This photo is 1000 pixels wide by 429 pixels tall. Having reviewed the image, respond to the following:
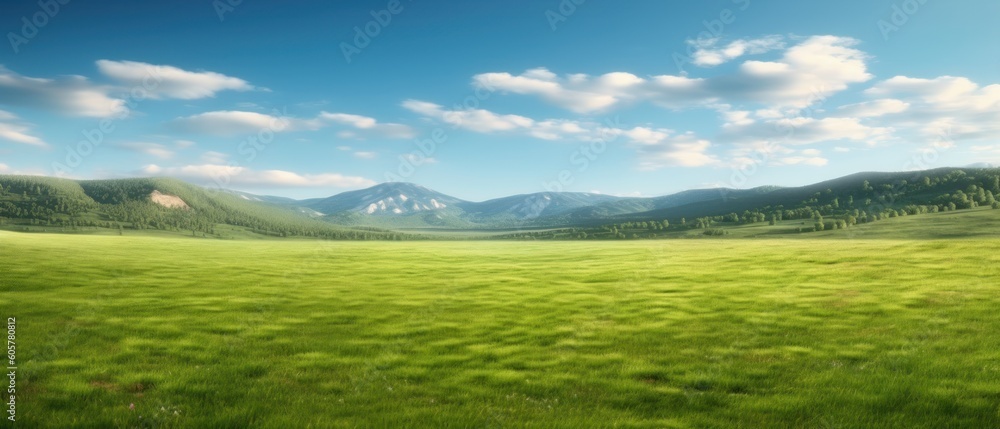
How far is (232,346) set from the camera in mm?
17469

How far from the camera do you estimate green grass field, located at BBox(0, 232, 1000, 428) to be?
1073 centimetres

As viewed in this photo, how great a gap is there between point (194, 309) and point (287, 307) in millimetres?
4496

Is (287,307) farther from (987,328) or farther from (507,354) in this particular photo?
(987,328)

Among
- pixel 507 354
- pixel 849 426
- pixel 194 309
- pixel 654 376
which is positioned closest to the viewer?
pixel 849 426

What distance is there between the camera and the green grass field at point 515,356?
35.2 feet

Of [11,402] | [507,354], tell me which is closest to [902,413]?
[507,354]

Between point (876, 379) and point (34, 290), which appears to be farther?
point (34, 290)

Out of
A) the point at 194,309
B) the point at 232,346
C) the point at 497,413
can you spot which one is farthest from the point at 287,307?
the point at 497,413

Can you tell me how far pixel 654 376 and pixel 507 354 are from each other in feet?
16.0

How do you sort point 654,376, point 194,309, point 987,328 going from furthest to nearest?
point 194,309, point 987,328, point 654,376

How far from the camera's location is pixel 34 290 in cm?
3183

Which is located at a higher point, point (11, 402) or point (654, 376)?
point (11, 402)

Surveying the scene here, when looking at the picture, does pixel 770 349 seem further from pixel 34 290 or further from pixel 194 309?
pixel 34 290

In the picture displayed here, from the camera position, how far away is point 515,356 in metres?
16.4
